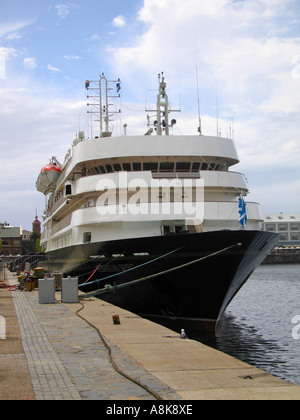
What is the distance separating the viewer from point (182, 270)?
1648 centimetres

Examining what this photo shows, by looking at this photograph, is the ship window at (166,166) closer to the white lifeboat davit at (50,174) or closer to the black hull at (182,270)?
the black hull at (182,270)

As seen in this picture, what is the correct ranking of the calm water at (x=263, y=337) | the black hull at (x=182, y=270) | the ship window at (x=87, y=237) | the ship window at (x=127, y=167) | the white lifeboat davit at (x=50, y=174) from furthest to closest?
the white lifeboat davit at (x=50, y=174)
the ship window at (x=87, y=237)
the ship window at (x=127, y=167)
the black hull at (x=182, y=270)
the calm water at (x=263, y=337)

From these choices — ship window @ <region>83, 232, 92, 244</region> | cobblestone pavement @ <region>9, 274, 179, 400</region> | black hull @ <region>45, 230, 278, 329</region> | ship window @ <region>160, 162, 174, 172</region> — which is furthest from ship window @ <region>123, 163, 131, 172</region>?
cobblestone pavement @ <region>9, 274, 179, 400</region>

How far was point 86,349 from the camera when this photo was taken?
9070 mm

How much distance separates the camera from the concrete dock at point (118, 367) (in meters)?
6.30

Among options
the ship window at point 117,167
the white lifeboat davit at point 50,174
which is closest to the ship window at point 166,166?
the ship window at point 117,167

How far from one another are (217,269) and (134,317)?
3549mm

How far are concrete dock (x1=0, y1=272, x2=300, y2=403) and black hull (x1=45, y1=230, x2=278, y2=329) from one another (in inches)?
171

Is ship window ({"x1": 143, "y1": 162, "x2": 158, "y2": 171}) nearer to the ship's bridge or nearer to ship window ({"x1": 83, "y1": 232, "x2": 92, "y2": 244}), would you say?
the ship's bridge

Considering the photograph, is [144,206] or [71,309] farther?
[144,206]

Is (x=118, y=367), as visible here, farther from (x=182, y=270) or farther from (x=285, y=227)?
(x=285, y=227)
